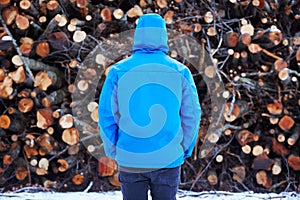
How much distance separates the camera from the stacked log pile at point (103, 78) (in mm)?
2434

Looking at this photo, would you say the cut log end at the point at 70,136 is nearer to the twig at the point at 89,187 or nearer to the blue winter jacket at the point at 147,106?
the twig at the point at 89,187

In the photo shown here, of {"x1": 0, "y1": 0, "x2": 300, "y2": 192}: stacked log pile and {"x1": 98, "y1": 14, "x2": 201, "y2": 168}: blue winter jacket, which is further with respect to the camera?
{"x1": 0, "y1": 0, "x2": 300, "y2": 192}: stacked log pile

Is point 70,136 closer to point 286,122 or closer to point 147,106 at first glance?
point 147,106

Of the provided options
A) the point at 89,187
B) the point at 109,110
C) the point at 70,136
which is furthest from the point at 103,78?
the point at 109,110

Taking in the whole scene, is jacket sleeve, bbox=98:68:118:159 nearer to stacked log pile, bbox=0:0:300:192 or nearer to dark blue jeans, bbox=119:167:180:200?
dark blue jeans, bbox=119:167:180:200

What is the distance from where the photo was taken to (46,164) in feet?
8.16

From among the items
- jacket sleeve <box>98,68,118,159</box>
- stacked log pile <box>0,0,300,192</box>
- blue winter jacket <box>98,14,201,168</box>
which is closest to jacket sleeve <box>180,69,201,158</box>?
blue winter jacket <box>98,14,201,168</box>

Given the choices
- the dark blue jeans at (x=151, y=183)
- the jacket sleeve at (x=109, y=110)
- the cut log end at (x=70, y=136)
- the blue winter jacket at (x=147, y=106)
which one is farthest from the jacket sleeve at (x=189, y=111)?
the cut log end at (x=70, y=136)

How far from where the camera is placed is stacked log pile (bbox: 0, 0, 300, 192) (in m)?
2.43

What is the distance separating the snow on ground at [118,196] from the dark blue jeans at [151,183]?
0.92 meters

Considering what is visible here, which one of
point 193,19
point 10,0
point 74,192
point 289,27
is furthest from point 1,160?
point 289,27

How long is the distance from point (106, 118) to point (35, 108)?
102 centimetres

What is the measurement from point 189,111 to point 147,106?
0.63 ft

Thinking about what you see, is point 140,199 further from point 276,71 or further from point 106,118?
point 276,71
